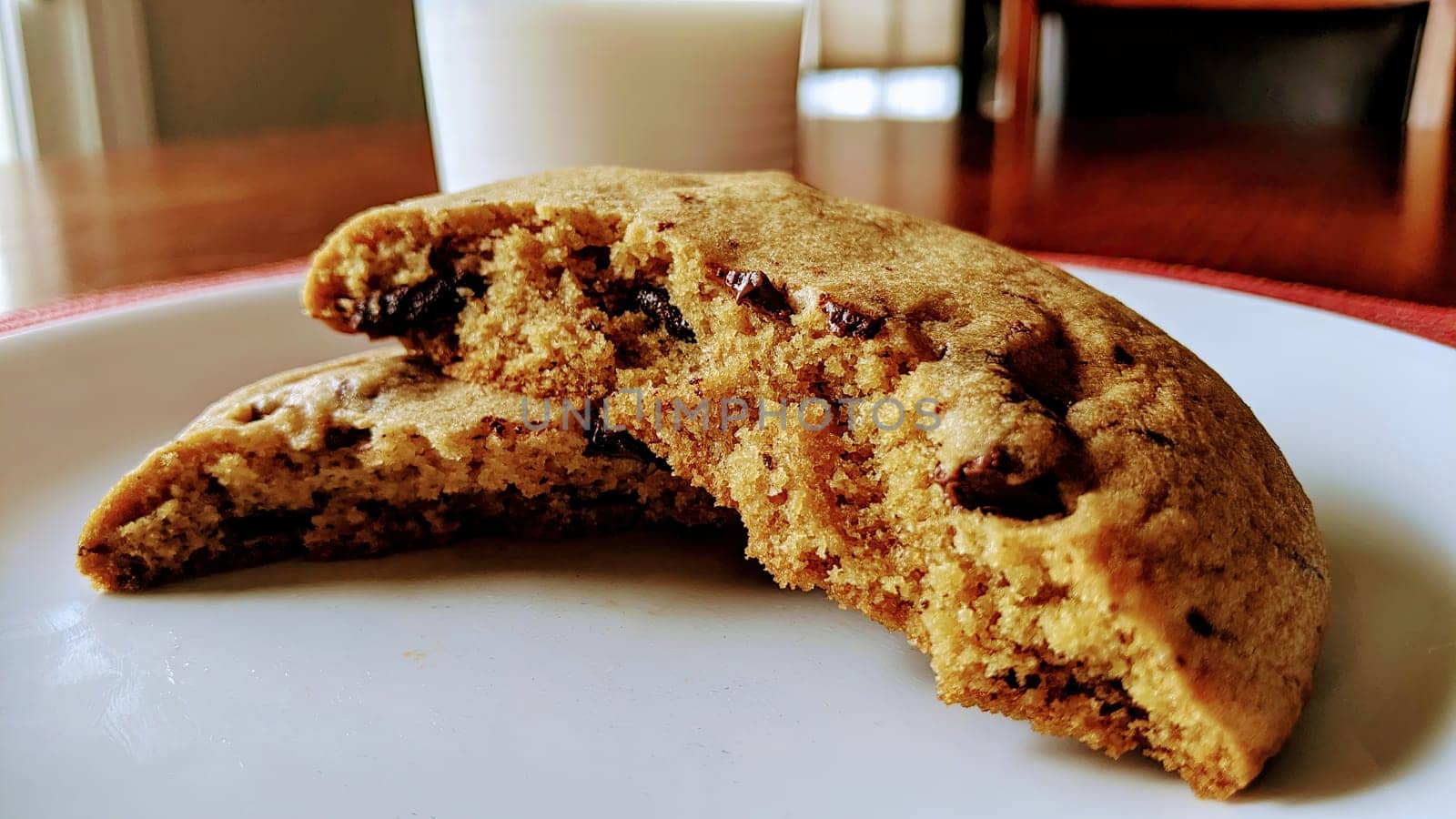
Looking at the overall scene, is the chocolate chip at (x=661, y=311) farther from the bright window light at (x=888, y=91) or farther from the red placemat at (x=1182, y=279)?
the bright window light at (x=888, y=91)

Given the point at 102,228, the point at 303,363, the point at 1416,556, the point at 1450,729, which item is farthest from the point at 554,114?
the point at 1450,729

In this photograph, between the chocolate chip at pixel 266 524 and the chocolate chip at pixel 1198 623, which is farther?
the chocolate chip at pixel 266 524

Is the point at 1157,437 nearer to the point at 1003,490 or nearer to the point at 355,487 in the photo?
the point at 1003,490

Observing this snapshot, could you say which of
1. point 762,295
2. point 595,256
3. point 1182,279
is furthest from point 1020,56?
point 762,295

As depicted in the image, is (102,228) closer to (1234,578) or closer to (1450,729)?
(1234,578)

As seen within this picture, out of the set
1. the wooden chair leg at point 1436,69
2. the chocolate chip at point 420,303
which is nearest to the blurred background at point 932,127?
the wooden chair leg at point 1436,69
